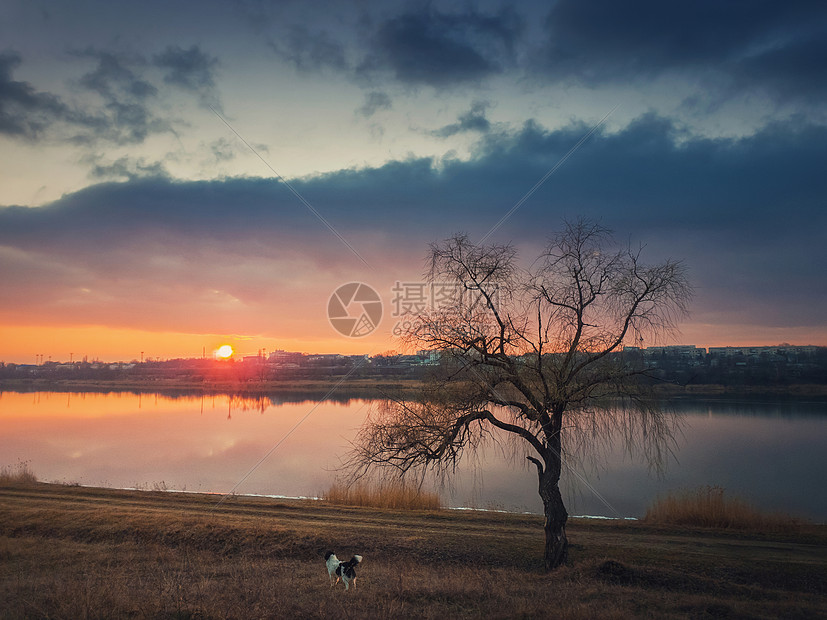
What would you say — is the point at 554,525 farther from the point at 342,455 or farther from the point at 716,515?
the point at 342,455

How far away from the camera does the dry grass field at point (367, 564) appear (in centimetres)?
694

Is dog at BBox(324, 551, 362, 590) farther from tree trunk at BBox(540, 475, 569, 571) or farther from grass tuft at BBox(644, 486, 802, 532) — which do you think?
grass tuft at BBox(644, 486, 802, 532)

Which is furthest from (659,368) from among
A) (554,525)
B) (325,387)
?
(325,387)

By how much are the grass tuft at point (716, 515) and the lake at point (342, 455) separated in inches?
77.9

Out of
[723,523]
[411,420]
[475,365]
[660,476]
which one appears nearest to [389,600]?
[411,420]

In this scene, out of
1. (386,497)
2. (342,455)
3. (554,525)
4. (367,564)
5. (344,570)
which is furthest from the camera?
(342,455)

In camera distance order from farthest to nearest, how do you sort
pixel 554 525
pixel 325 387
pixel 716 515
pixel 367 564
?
1. pixel 325 387
2. pixel 716 515
3. pixel 367 564
4. pixel 554 525

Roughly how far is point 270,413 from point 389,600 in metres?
53.4

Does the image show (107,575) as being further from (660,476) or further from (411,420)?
(660,476)

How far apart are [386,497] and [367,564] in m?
6.66

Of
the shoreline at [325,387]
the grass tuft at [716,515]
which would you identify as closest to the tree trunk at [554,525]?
the shoreline at [325,387]

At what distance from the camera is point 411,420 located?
998 cm

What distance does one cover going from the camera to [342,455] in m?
27.7

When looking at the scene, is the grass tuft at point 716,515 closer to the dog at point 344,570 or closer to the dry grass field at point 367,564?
the dry grass field at point 367,564
